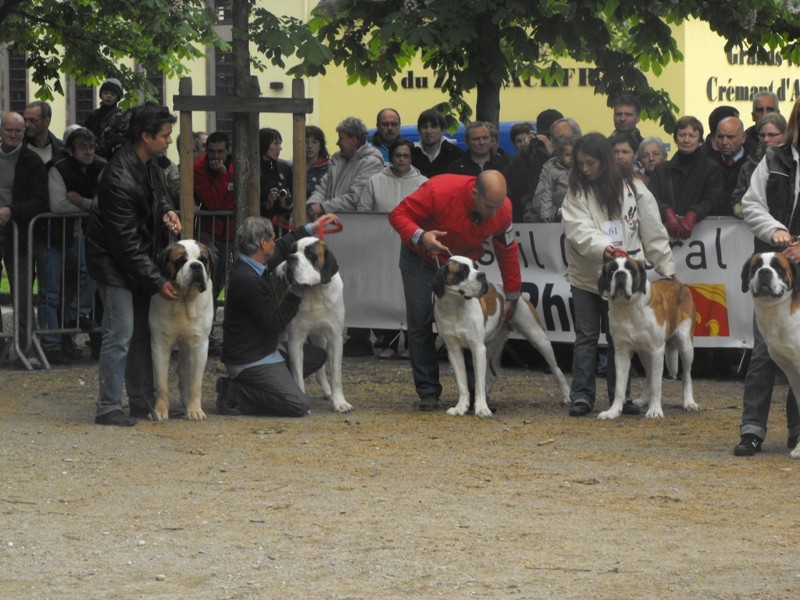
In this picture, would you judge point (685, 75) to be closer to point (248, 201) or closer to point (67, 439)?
point (248, 201)

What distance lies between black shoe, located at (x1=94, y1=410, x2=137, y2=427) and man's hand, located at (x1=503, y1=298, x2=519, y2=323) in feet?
9.14

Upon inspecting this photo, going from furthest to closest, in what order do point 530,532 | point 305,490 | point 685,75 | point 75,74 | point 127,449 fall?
point 685,75 → point 75,74 → point 127,449 → point 305,490 → point 530,532

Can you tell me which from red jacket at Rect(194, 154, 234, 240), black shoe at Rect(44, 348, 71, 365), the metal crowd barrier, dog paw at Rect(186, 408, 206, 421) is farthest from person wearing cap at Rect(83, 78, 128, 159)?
dog paw at Rect(186, 408, 206, 421)

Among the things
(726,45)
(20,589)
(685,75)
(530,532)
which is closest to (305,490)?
(530,532)

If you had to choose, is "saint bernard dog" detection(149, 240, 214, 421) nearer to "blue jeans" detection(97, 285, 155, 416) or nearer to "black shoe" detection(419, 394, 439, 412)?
"blue jeans" detection(97, 285, 155, 416)

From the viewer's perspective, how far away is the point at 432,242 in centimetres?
1106

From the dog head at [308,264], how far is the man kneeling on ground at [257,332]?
8cm

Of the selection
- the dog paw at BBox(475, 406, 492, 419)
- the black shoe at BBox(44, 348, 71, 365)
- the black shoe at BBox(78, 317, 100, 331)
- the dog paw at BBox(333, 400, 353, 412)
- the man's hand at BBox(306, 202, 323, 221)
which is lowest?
the black shoe at BBox(44, 348, 71, 365)

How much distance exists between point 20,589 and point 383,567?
1453 millimetres

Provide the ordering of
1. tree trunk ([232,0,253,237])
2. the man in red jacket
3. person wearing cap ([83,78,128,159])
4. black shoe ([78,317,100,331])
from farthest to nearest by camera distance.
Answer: person wearing cap ([83,78,128,159]) < the man in red jacket < black shoe ([78,317,100,331]) < tree trunk ([232,0,253,237])

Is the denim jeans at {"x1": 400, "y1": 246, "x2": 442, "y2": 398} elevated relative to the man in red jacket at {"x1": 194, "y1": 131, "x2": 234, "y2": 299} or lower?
lower

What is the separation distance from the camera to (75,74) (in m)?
21.1

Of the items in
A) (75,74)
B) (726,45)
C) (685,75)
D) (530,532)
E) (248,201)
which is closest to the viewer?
(530,532)

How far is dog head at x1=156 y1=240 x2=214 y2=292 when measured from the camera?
10.6m
